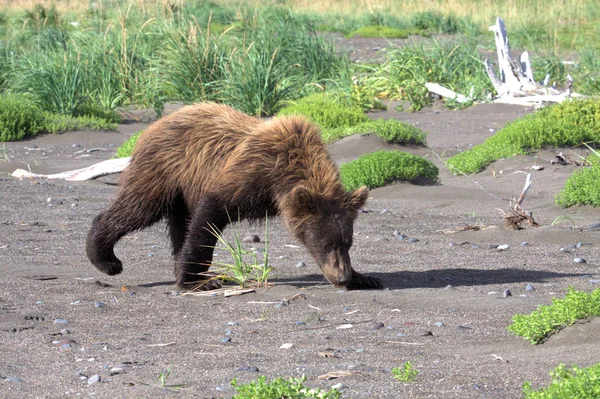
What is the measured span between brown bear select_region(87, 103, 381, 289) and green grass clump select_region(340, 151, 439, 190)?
468cm

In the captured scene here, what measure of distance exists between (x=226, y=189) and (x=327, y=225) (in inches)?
30.6

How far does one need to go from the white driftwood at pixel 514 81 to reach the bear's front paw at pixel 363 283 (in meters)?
11.8

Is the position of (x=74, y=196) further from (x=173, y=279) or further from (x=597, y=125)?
(x=597, y=125)

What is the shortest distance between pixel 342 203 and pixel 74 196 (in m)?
5.51

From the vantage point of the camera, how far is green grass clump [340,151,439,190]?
1191cm

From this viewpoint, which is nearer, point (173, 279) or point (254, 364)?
point (254, 364)

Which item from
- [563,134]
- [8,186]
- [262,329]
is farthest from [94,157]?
[262,329]

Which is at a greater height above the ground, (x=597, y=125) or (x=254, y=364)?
(x=254, y=364)

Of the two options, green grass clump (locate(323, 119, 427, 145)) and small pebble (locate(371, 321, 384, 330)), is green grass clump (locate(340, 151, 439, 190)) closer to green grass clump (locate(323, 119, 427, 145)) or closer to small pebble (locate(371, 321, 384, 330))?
green grass clump (locate(323, 119, 427, 145))

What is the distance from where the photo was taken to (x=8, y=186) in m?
11.7

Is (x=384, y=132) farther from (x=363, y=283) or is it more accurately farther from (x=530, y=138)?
(x=363, y=283)

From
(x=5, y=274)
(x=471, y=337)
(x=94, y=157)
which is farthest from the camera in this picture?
(x=94, y=157)

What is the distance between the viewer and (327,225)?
6605 millimetres

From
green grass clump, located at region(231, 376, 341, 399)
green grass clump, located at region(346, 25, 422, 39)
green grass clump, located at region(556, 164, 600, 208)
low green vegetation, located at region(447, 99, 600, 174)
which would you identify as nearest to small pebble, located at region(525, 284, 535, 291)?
green grass clump, located at region(231, 376, 341, 399)
